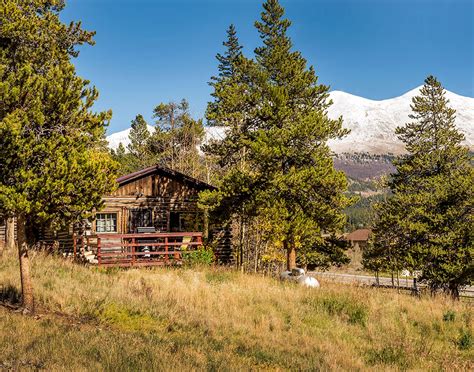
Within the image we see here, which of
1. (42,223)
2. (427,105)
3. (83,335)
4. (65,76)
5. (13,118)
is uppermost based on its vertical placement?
(427,105)

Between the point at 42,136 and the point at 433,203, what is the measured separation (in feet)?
77.8

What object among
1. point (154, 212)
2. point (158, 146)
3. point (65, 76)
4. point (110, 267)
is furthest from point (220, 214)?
point (158, 146)

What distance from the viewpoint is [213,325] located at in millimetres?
11109

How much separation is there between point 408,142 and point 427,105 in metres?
2.83

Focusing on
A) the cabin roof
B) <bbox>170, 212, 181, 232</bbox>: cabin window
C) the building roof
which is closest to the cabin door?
<bbox>170, 212, 181, 232</bbox>: cabin window

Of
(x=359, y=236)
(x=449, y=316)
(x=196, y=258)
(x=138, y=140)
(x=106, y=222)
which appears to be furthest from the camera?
(x=359, y=236)

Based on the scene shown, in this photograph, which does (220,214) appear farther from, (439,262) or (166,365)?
(166,365)

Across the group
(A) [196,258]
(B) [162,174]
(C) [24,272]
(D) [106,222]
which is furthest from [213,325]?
(B) [162,174]

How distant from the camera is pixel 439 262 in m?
26.4

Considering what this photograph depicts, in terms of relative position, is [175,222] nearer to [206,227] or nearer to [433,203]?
[206,227]

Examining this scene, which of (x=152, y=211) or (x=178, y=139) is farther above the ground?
(x=178, y=139)

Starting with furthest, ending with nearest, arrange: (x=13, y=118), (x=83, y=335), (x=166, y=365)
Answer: (x=13, y=118), (x=83, y=335), (x=166, y=365)

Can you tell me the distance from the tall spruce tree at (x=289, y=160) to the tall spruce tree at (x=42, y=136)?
11748 millimetres

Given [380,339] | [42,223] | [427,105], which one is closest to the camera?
[42,223]
